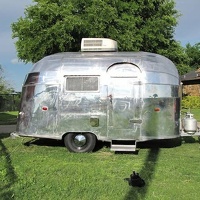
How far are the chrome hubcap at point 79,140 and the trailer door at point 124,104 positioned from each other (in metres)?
0.74

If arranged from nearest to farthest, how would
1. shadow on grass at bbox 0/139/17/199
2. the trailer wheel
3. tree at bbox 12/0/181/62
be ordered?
shadow on grass at bbox 0/139/17/199
the trailer wheel
tree at bbox 12/0/181/62

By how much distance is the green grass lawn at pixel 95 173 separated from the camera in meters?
5.79

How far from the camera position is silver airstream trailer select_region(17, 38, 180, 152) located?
9.12m

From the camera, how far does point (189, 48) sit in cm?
6844

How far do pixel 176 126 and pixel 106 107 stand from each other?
A: 1958 millimetres

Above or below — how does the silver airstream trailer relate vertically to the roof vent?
below

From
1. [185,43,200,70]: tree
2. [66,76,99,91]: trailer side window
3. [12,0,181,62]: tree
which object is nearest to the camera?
[66,76,99,91]: trailer side window

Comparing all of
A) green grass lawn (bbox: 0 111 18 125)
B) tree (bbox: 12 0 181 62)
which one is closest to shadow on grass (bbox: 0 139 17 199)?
green grass lawn (bbox: 0 111 18 125)

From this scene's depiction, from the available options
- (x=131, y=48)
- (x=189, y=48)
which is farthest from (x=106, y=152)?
(x=189, y=48)

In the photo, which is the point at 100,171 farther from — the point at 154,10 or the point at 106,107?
the point at 154,10

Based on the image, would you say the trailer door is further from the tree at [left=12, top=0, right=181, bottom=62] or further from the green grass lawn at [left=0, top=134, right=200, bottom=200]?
the tree at [left=12, top=0, right=181, bottom=62]

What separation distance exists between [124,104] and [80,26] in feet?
42.1

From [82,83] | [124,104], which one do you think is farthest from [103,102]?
[82,83]

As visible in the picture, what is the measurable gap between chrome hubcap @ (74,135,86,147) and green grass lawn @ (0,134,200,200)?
39cm
